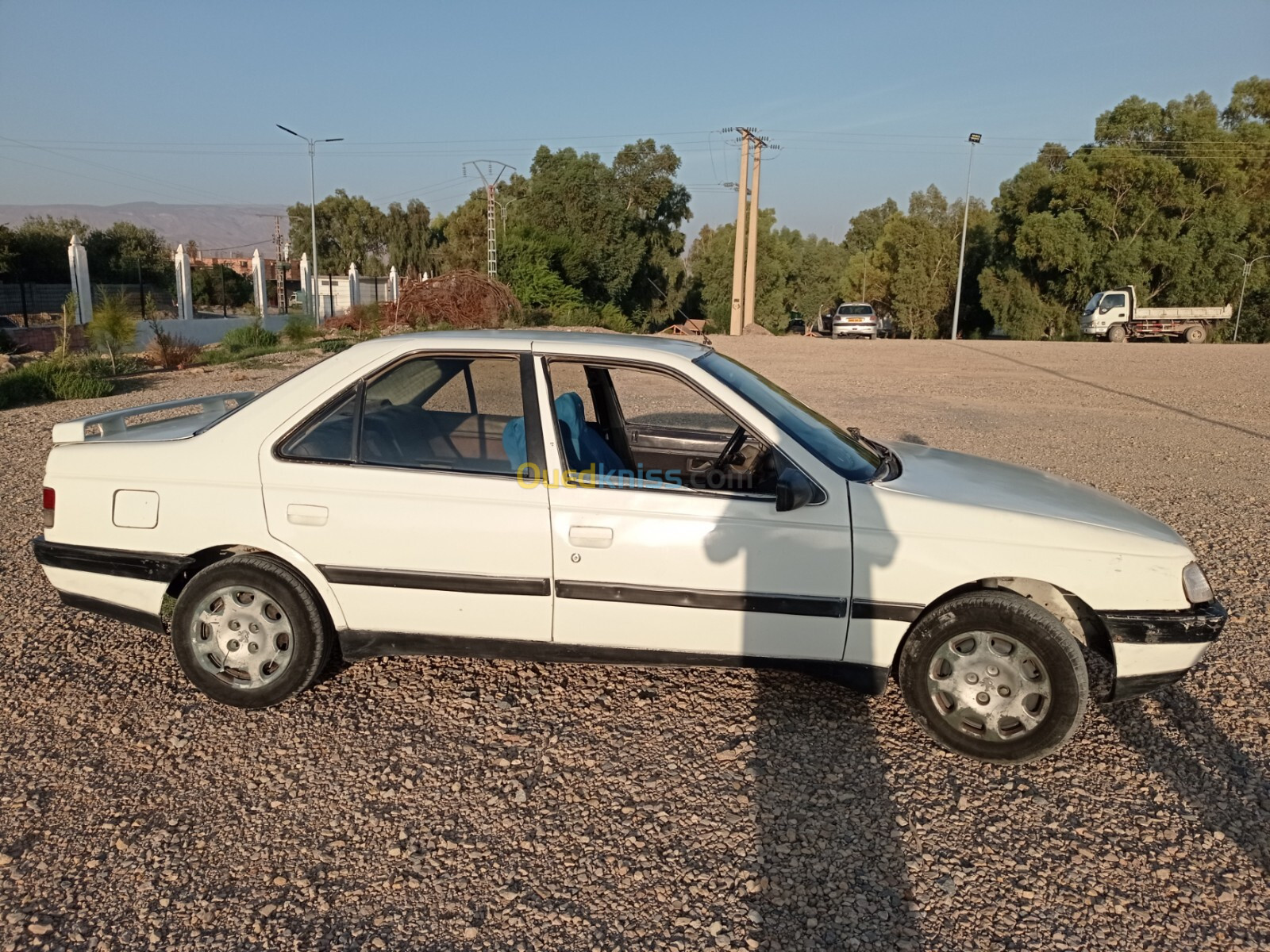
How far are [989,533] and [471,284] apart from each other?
87.0 feet

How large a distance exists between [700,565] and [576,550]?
49cm

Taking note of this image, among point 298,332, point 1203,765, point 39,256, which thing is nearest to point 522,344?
point 1203,765

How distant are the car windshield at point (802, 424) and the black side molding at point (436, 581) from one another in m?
1.16

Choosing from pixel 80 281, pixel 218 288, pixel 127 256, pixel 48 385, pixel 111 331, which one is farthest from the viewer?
pixel 127 256

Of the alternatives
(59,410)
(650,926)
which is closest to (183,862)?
(650,926)

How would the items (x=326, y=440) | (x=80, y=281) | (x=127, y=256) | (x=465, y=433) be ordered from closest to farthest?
1. (x=326, y=440)
2. (x=465, y=433)
3. (x=80, y=281)
4. (x=127, y=256)

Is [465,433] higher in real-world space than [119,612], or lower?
higher

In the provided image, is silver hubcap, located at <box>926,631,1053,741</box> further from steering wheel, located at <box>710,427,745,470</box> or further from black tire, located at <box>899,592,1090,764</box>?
steering wheel, located at <box>710,427,745,470</box>

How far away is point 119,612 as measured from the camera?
3986mm

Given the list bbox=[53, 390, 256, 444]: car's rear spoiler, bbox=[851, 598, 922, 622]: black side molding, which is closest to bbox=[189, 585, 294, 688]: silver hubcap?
bbox=[53, 390, 256, 444]: car's rear spoiler

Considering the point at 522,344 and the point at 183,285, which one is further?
the point at 183,285

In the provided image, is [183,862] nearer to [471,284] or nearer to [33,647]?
[33,647]

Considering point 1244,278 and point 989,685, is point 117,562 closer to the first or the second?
point 989,685

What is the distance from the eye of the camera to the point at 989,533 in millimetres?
3496
